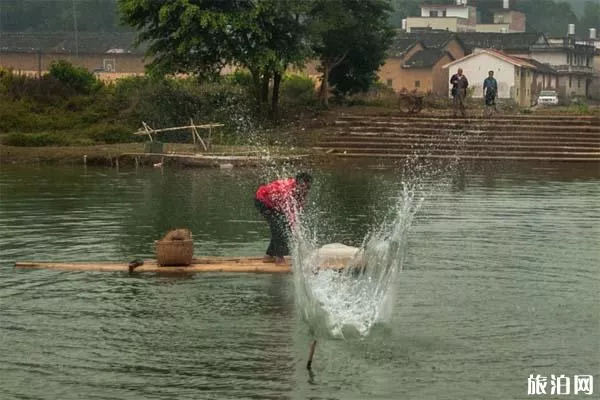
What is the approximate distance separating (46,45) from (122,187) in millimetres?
46167

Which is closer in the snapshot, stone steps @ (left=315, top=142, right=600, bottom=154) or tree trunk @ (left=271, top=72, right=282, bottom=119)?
stone steps @ (left=315, top=142, right=600, bottom=154)

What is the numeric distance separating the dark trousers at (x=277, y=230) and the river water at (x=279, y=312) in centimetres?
56

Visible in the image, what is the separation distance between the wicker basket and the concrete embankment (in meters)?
18.5

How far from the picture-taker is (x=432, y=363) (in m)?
10.2

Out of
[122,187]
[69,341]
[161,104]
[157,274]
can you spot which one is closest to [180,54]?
[161,104]

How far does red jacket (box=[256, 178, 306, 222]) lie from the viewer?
13930 millimetres

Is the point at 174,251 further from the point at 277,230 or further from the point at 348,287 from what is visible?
the point at 348,287

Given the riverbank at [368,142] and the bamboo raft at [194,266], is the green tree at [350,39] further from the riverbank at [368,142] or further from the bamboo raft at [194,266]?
the bamboo raft at [194,266]

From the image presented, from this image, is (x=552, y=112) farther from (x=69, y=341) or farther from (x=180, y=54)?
(x=69, y=341)

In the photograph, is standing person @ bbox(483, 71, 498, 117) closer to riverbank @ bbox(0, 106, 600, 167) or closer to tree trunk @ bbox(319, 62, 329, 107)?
riverbank @ bbox(0, 106, 600, 167)

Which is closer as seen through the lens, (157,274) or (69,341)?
(69,341)

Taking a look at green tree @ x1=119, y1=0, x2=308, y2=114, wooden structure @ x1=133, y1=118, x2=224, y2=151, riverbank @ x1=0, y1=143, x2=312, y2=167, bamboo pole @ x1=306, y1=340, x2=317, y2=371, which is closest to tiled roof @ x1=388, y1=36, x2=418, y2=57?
green tree @ x1=119, y1=0, x2=308, y2=114

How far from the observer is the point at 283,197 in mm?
14125

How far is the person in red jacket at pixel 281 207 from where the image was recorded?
1387cm
